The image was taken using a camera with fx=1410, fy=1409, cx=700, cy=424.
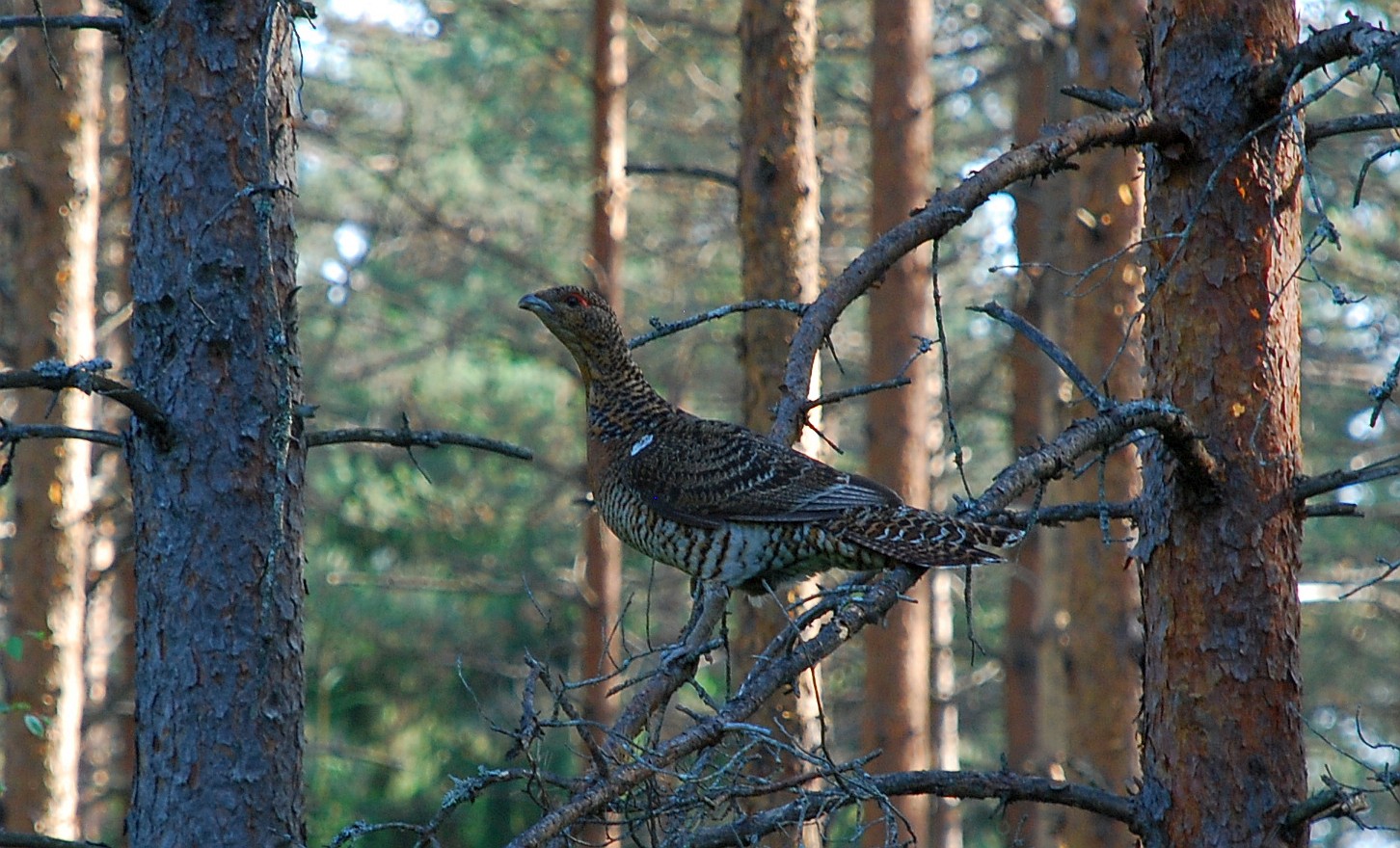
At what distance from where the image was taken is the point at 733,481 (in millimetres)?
5820

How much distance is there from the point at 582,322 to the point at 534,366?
17.6 meters

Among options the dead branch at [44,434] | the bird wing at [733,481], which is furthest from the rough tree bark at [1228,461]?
the dead branch at [44,434]

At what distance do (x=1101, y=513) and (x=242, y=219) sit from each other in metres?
2.77

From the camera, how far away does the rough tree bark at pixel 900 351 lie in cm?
1131

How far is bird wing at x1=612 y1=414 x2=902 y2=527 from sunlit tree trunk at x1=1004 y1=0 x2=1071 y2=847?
19.2ft

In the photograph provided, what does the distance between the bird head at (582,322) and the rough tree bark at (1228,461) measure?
8.22 feet

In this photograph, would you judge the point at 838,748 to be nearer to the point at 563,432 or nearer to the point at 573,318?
the point at 563,432

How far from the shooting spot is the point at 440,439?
15.4 ft

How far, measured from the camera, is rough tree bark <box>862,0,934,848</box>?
11.3 m

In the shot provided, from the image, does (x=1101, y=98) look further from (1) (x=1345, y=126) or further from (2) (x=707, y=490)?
(2) (x=707, y=490)

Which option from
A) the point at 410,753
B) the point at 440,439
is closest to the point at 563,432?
the point at 410,753

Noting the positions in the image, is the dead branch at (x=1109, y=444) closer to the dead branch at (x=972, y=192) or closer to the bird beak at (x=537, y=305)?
the dead branch at (x=972, y=192)

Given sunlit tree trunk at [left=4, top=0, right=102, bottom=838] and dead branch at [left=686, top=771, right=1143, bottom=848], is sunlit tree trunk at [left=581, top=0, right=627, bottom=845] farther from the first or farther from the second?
dead branch at [left=686, top=771, right=1143, bottom=848]

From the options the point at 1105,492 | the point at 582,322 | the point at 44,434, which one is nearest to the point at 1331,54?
the point at 582,322
